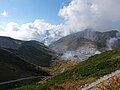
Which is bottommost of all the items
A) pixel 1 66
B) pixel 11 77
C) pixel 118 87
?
pixel 118 87

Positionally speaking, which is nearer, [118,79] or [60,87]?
[118,79]

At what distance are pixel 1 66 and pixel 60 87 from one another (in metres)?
142

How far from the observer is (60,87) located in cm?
4975

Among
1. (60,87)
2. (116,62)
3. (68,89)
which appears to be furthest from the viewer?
(116,62)

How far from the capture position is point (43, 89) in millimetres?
56000

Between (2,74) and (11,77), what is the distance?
5.22 m

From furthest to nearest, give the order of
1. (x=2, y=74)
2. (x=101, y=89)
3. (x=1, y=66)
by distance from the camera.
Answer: (x=1, y=66), (x=2, y=74), (x=101, y=89)

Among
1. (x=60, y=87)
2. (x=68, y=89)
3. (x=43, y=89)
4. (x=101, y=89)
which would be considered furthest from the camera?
(x=43, y=89)

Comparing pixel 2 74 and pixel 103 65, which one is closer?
pixel 103 65

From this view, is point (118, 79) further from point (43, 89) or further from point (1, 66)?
point (1, 66)

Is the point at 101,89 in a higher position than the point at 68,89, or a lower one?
lower

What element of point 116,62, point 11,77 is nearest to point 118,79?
point 116,62

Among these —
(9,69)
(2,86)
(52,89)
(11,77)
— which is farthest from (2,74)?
(52,89)

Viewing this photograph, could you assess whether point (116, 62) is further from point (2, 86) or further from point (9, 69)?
point (9, 69)
